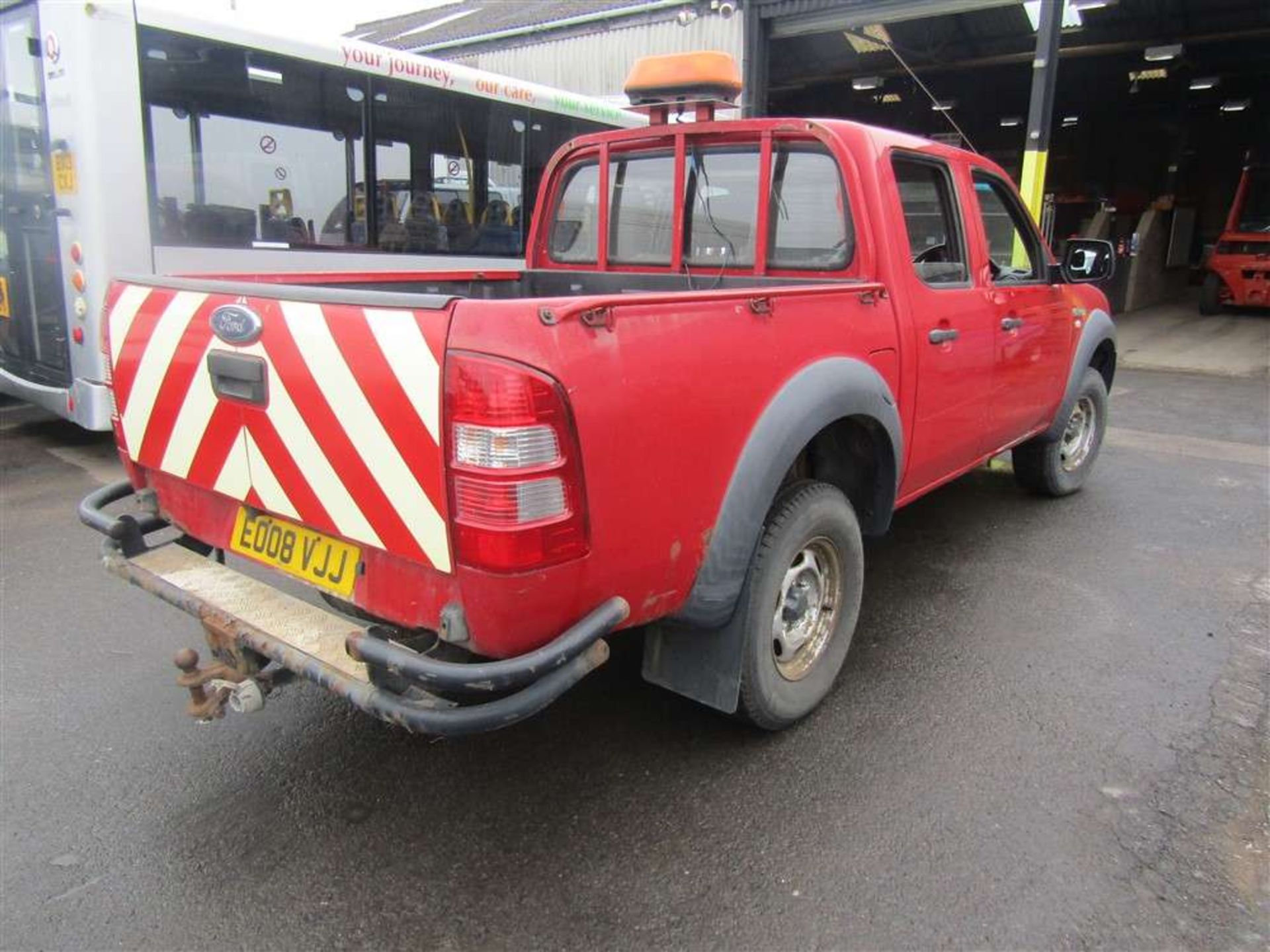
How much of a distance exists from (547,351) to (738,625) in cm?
111

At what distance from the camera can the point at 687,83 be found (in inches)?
146

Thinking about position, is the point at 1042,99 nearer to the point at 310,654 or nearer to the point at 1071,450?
the point at 1071,450

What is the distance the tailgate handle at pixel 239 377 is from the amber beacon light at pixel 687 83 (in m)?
2.13

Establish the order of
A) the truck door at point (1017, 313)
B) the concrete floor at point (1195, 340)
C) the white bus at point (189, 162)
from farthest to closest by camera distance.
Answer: the concrete floor at point (1195, 340)
the white bus at point (189, 162)
the truck door at point (1017, 313)

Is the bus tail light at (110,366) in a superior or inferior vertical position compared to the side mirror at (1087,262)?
inferior

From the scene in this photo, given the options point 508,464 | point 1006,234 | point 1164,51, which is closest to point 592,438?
point 508,464

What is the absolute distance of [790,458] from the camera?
8.83ft

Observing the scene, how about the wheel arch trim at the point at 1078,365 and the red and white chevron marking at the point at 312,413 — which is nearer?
the red and white chevron marking at the point at 312,413

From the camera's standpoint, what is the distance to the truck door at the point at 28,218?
5871 millimetres

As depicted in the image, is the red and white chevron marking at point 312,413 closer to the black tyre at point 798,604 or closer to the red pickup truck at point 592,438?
the red pickup truck at point 592,438

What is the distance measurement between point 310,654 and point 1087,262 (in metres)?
4.24

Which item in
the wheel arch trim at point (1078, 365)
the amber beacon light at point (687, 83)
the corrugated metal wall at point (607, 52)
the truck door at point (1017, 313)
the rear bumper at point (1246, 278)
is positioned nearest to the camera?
the amber beacon light at point (687, 83)

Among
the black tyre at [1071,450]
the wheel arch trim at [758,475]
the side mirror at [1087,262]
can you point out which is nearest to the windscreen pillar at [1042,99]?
the black tyre at [1071,450]

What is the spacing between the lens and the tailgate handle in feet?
7.87
